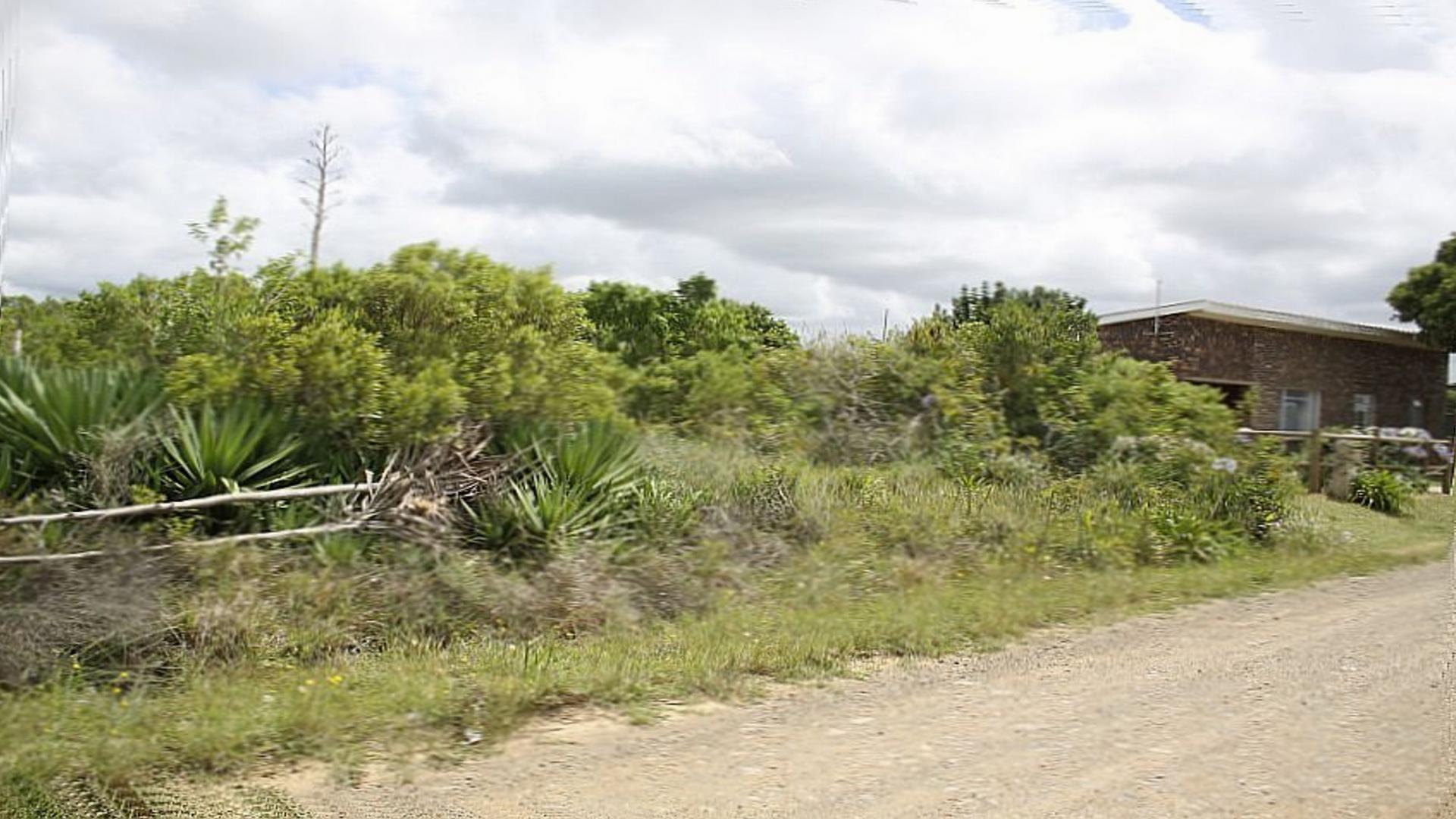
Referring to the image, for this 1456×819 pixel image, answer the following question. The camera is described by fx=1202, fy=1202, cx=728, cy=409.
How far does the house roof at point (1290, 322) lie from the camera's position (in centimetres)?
579

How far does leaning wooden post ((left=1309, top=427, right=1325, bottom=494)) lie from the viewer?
27.7 feet

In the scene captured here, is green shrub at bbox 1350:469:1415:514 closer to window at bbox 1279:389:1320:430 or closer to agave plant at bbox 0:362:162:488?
window at bbox 1279:389:1320:430

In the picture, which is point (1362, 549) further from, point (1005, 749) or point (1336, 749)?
point (1005, 749)

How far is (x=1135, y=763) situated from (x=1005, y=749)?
55 centimetres

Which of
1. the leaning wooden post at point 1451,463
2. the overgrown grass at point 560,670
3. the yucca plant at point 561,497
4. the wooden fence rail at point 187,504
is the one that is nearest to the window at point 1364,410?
the leaning wooden post at point 1451,463

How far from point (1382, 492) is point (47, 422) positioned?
831 cm

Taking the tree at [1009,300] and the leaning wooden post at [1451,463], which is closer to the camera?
the leaning wooden post at [1451,463]

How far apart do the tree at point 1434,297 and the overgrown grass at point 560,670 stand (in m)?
2.45

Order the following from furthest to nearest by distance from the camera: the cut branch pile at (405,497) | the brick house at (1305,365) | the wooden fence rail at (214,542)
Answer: the cut branch pile at (405,497) → the wooden fence rail at (214,542) → the brick house at (1305,365)

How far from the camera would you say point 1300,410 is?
26.4 ft

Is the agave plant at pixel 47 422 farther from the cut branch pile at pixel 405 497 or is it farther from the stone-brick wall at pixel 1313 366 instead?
the stone-brick wall at pixel 1313 366

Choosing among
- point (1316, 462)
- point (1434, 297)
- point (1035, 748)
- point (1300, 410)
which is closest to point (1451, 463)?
point (1300, 410)

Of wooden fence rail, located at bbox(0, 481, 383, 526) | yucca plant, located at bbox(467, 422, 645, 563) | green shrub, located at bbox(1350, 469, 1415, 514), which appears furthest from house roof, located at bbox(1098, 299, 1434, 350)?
wooden fence rail, located at bbox(0, 481, 383, 526)

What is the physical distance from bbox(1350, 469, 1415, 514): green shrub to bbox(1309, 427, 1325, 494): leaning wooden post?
346 mm
